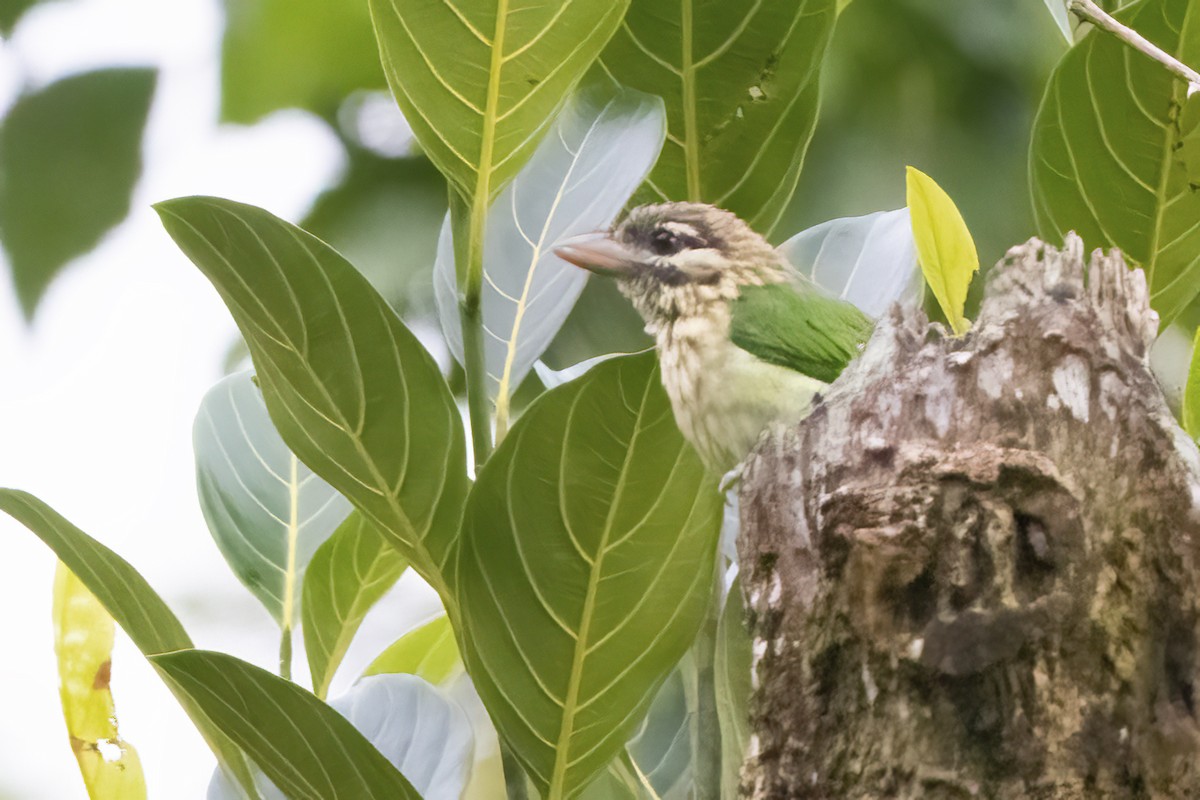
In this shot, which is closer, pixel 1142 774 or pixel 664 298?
pixel 1142 774

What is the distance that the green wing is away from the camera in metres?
0.80

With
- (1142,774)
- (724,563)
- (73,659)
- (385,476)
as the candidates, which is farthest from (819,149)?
(1142,774)

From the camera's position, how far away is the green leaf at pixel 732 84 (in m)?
0.94

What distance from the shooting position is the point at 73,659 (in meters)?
0.97

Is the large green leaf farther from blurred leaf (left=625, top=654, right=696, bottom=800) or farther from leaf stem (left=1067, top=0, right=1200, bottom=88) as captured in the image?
blurred leaf (left=625, top=654, right=696, bottom=800)

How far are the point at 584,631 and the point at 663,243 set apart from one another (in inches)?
13.3

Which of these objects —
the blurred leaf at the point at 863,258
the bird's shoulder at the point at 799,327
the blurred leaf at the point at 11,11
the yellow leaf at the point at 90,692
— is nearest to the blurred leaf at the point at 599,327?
the blurred leaf at the point at 863,258

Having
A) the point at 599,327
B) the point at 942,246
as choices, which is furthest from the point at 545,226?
the point at 942,246

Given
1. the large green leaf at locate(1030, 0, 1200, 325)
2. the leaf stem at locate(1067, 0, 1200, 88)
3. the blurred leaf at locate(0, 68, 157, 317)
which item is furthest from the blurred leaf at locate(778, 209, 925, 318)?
the blurred leaf at locate(0, 68, 157, 317)

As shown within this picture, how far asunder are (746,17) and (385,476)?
1.49ft

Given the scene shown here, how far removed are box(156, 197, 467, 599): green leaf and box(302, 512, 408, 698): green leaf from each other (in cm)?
20

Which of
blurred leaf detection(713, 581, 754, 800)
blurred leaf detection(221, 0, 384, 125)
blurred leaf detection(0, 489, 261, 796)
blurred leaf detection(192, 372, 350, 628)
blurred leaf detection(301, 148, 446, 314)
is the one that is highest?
blurred leaf detection(221, 0, 384, 125)

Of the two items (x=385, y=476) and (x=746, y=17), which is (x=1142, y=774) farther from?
(x=746, y=17)

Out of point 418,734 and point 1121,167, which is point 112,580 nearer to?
point 418,734
